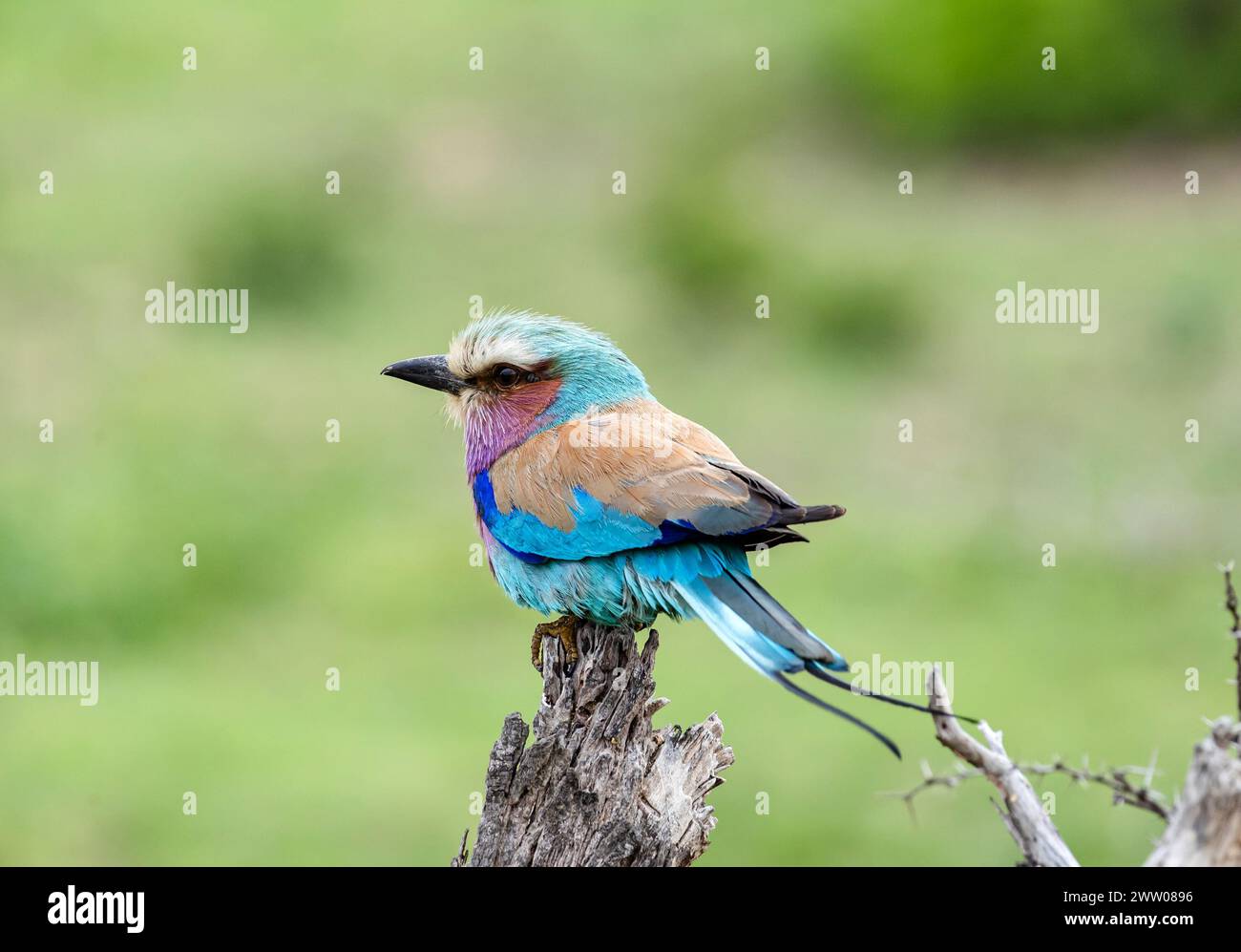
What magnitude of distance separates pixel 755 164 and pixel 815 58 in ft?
11.3

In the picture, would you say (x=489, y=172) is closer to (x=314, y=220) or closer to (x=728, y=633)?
(x=314, y=220)

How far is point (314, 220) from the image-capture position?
22.6 metres

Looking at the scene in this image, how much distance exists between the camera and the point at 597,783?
5746 mm

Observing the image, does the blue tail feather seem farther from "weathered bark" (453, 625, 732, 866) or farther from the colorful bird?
"weathered bark" (453, 625, 732, 866)

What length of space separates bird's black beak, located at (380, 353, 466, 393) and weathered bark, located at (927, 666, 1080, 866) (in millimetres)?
3174

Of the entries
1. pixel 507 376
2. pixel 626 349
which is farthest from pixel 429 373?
pixel 626 349

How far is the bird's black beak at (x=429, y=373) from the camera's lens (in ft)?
23.5

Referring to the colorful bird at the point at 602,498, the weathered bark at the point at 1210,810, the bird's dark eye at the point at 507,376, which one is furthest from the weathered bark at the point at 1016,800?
the bird's dark eye at the point at 507,376

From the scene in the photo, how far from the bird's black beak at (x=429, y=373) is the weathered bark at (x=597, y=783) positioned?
1.63 metres

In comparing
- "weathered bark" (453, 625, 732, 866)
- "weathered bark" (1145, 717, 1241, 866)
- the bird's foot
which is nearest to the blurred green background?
the bird's foot

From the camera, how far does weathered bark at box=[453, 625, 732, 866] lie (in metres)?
5.71

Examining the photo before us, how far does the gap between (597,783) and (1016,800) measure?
5.55 feet

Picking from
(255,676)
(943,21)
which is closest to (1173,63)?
(943,21)

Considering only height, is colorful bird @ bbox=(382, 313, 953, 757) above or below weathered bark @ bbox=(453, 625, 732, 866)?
above
